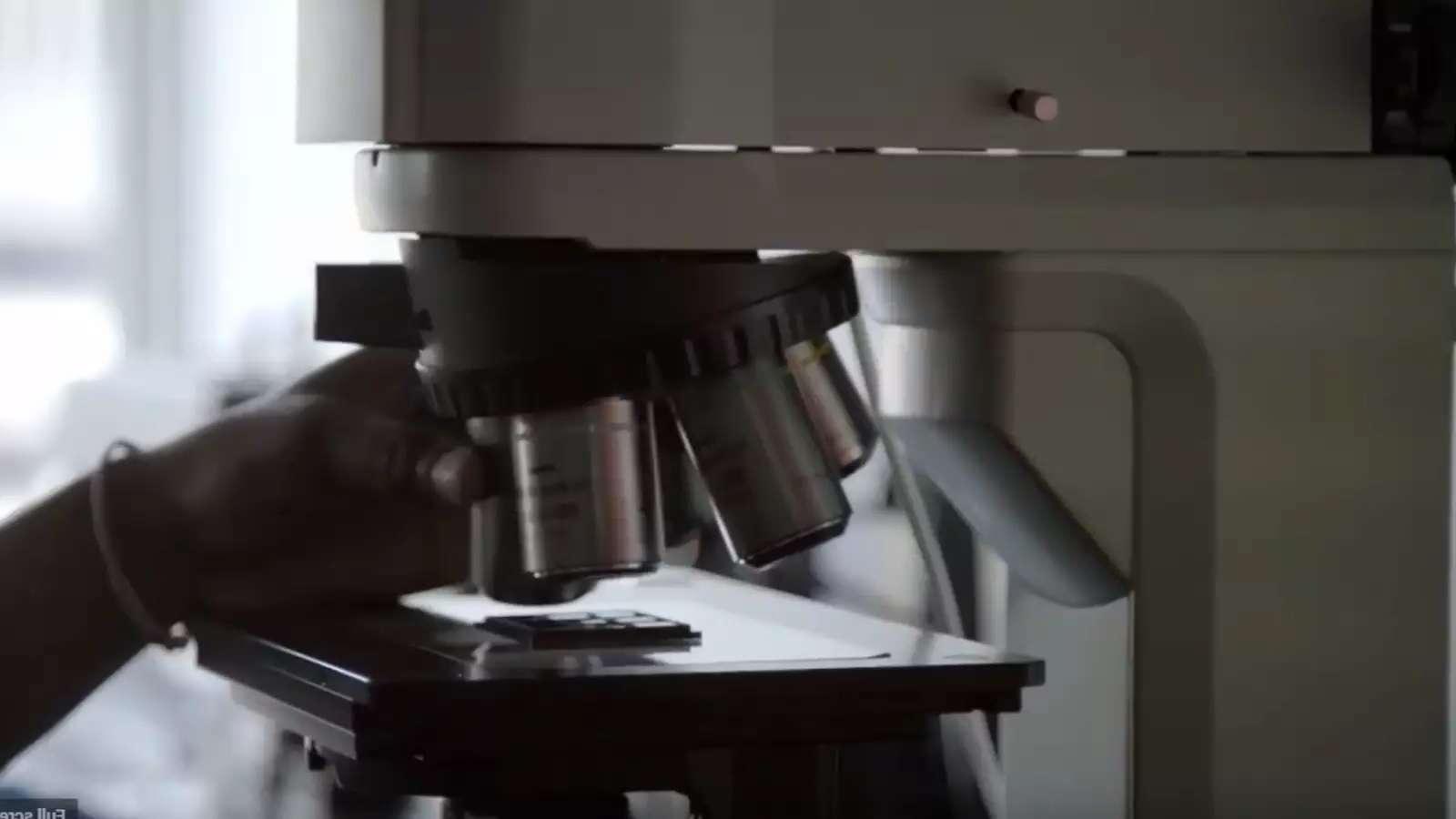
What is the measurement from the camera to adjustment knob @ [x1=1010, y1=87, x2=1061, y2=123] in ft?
2.12

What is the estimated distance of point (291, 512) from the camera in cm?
92

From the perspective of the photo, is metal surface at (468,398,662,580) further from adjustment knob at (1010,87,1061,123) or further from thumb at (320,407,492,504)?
adjustment knob at (1010,87,1061,123)

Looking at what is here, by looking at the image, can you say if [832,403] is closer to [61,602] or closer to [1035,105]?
[1035,105]

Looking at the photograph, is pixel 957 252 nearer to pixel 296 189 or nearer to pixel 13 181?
pixel 296 189

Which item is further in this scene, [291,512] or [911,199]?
[291,512]

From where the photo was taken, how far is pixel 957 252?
2.17ft

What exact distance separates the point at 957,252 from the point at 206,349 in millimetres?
980

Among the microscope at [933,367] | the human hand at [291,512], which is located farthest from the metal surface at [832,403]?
the human hand at [291,512]

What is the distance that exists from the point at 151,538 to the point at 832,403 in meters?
0.38

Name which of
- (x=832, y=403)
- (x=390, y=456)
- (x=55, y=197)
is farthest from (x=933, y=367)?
(x=55, y=197)

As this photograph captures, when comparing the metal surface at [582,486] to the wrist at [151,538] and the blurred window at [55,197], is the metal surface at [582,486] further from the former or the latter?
the blurred window at [55,197]

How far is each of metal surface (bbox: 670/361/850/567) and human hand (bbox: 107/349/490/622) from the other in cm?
24

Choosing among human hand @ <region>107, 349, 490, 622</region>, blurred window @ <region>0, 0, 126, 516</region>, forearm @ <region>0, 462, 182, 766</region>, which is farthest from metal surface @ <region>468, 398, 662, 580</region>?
blurred window @ <region>0, 0, 126, 516</region>

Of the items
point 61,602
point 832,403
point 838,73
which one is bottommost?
point 61,602
